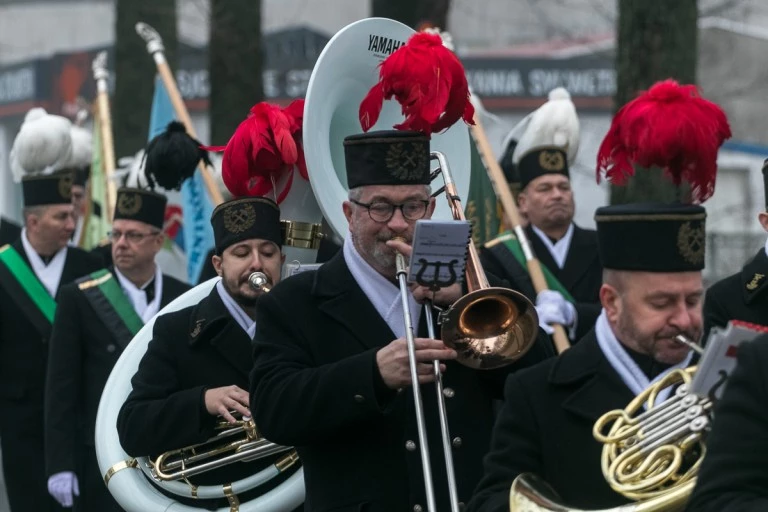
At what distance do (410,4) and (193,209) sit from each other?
3092 millimetres

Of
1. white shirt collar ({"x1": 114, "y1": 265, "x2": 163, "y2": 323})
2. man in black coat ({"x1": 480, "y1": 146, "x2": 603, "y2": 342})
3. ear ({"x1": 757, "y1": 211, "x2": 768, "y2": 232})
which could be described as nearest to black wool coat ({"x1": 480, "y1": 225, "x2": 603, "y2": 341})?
man in black coat ({"x1": 480, "y1": 146, "x2": 603, "y2": 342})

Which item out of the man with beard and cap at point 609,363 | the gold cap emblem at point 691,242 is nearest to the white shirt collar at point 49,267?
the man with beard and cap at point 609,363

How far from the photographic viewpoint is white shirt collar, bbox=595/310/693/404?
189 inches

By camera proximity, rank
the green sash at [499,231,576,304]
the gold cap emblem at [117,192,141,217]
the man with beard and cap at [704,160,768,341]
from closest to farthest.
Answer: the man with beard and cap at [704,160,768,341] < the green sash at [499,231,576,304] < the gold cap emblem at [117,192,141,217]

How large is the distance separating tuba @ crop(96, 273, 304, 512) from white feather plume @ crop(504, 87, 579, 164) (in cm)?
351

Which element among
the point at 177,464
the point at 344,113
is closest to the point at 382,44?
the point at 344,113

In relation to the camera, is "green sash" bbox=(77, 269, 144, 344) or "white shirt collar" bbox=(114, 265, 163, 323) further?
"white shirt collar" bbox=(114, 265, 163, 323)

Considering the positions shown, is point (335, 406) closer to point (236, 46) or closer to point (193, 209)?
point (193, 209)

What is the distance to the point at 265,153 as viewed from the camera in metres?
7.32

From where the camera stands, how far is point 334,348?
591 cm

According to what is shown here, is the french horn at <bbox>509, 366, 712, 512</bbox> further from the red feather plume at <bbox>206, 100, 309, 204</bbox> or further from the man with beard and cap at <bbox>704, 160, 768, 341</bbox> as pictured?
the red feather plume at <bbox>206, 100, 309, 204</bbox>

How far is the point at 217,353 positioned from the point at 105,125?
633 cm

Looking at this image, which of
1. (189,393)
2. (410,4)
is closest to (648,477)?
(189,393)

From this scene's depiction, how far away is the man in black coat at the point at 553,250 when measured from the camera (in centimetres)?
920
